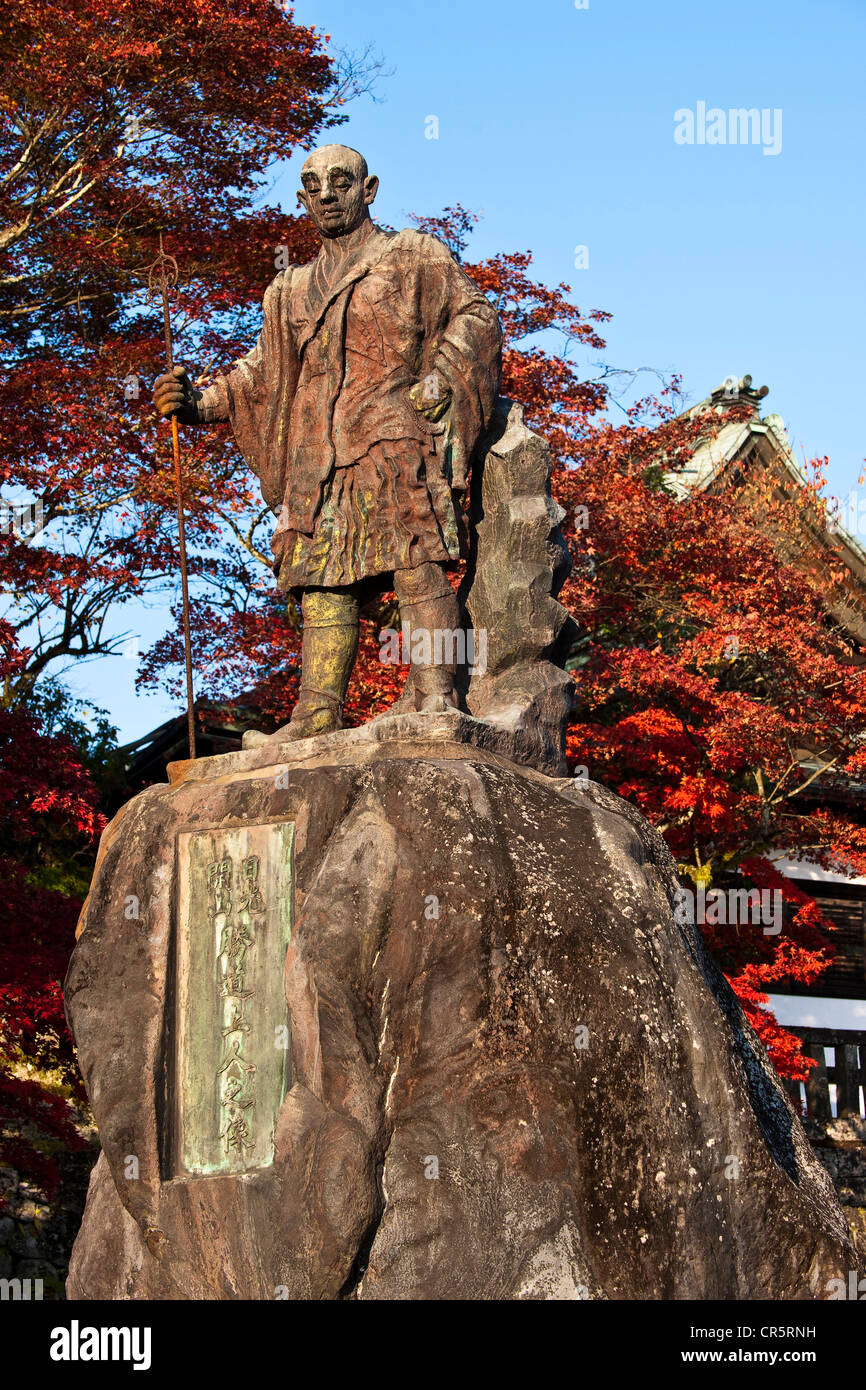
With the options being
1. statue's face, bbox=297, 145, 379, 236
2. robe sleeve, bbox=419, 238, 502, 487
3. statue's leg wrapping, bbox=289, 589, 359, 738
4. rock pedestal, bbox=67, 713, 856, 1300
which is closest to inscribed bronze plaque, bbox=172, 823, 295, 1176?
rock pedestal, bbox=67, 713, 856, 1300

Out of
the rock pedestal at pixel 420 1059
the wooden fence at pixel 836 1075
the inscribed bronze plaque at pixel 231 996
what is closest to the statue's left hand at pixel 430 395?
the rock pedestal at pixel 420 1059

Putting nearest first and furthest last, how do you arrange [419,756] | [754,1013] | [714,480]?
1. [419,756]
2. [754,1013]
3. [714,480]

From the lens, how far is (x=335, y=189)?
6.14m

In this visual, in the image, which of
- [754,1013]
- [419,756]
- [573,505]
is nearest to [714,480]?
[573,505]

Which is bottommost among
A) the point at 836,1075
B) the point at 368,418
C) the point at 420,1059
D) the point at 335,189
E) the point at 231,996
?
the point at 836,1075

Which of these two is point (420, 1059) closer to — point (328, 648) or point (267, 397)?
point (328, 648)

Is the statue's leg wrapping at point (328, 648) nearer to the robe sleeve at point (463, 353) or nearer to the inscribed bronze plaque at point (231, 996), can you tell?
the robe sleeve at point (463, 353)

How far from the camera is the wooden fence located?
47.3 ft

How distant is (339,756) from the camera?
562cm

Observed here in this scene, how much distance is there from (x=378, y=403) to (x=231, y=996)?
2.34 metres

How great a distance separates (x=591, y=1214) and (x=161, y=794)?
7.33 feet

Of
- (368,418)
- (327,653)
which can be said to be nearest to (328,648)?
(327,653)

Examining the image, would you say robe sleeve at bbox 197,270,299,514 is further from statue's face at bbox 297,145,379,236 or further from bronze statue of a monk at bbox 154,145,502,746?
statue's face at bbox 297,145,379,236

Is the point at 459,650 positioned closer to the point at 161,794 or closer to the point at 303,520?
the point at 303,520
